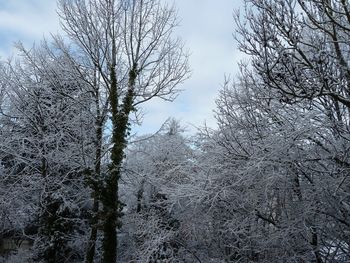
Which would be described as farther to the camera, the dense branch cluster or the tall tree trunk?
the tall tree trunk

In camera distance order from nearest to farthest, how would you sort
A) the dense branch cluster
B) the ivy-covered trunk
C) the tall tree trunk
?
the dense branch cluster < the ivy-covered trunk < the tall tree trunk

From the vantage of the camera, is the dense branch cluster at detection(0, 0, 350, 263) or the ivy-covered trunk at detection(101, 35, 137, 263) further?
the ivy-covered trunk at detection(101, 35, 137, 263)

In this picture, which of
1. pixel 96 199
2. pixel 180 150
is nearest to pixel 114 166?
pixel 96 199

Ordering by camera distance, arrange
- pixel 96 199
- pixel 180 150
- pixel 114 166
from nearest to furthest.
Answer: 1. pixel 114 166
2. pixel 96 199
3. pixel 180 150

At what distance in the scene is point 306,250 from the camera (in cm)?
793

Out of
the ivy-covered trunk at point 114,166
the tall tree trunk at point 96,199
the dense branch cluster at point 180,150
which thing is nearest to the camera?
the dense branch cluster at point 180,150

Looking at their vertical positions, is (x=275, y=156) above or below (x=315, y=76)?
below

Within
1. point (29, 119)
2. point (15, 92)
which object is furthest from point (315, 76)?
point (15, 92)

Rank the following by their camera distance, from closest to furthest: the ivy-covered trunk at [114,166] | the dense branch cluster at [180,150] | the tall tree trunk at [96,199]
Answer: the dense branch cluster at [180,150] < the ivy-covered trunk at [114,166] < the tall tree trunk at [96,199]

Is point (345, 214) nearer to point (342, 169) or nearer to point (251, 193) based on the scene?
point (342, 169)

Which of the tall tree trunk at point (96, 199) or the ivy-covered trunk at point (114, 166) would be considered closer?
the ivy-covered trunk at point (114, 166)

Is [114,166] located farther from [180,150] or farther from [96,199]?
[180,150]

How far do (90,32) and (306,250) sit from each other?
29.6ft

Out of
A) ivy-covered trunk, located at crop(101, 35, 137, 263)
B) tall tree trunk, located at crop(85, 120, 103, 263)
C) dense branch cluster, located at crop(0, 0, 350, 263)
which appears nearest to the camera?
dense branch cluster, located at crop(0, 0, 350, 263)
